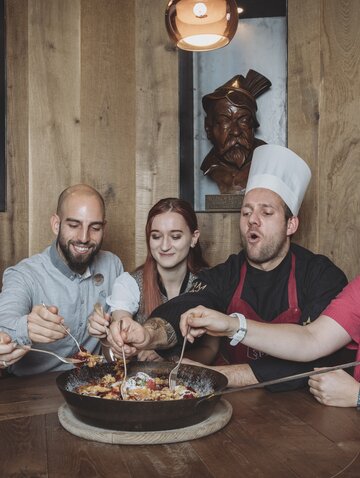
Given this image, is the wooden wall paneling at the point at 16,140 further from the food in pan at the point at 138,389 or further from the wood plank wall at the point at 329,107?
the food in pan at the point at 138,389

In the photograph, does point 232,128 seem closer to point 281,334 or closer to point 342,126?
point 342,126

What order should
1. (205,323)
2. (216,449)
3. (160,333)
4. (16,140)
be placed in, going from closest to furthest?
1. (216,449)
2. (205,323)
3. (160,333)
4. (16,140)

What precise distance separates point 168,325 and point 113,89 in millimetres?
1785

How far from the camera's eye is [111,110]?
11.5 ft

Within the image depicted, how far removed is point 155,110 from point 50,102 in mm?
A: 626

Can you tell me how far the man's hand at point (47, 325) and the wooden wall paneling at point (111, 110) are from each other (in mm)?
1543

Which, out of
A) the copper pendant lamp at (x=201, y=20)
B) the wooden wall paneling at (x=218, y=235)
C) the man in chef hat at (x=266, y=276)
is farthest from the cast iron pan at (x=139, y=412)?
the wooden wall paneling at (x=218, y=235)

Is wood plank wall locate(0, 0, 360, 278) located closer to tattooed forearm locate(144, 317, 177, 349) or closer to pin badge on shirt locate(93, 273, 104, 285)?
pin badge on shirt locate(93, 273, 104, 285)

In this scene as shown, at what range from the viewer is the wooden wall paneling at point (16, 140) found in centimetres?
348

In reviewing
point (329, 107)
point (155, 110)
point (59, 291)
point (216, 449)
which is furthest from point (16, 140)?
point (216, 449)

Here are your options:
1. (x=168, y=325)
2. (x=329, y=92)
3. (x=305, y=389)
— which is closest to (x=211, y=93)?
(x=329, y=92)

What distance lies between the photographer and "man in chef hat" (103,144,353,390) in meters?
2.39

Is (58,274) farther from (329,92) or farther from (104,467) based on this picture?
(329,92)

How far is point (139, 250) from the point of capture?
11.8ft
